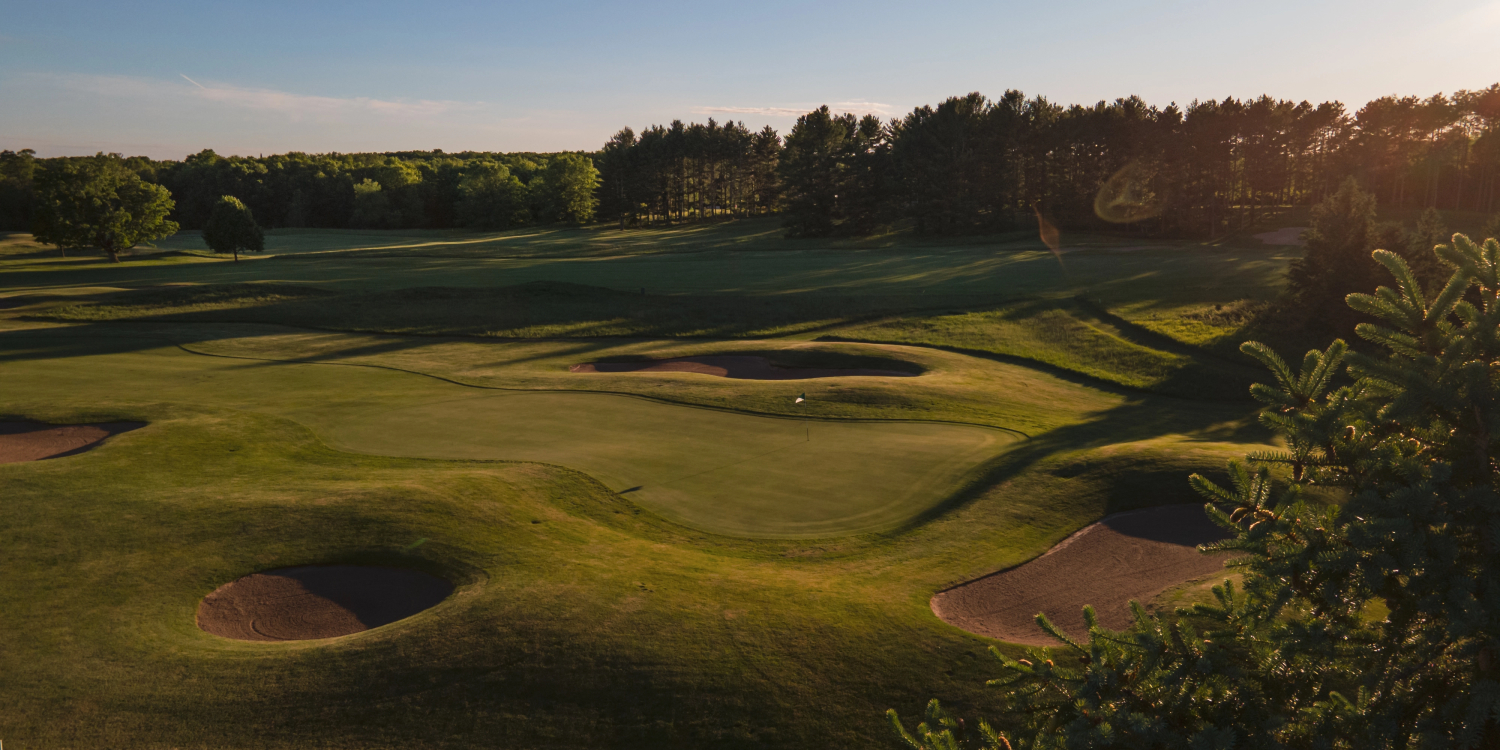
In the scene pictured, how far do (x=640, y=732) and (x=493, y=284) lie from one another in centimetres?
4776

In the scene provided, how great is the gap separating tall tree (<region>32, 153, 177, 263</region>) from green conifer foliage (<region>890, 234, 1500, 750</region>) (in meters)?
82.3

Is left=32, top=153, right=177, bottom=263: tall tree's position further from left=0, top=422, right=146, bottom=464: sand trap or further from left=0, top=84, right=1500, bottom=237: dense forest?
left=0, top=422, right=146, bottom=464: sand trap

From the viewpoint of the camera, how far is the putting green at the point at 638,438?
16.3 m

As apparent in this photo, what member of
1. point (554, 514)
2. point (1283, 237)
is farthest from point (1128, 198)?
point (554, 514)

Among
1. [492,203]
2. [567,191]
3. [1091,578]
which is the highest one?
[567,191]

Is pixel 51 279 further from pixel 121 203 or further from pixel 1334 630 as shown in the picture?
pixel 1334 630

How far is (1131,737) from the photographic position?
4352 millimetres

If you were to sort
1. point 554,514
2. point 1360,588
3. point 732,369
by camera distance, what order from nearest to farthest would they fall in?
point 1360,588 < point 554,514 < point 732,369

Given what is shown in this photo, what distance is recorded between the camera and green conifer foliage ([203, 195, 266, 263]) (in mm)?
63250

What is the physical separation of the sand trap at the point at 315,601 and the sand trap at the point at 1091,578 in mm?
8072

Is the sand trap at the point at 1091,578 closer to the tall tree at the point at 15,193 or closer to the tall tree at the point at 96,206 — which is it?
the tall tree at the point at 96,206

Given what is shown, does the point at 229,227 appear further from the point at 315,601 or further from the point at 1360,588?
the point at 1360,588

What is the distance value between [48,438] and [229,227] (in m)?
51.4

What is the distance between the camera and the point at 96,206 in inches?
2547
